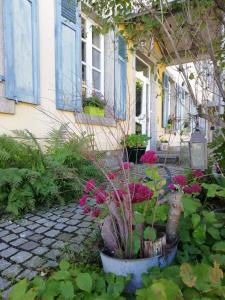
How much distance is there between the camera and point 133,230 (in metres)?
1.46

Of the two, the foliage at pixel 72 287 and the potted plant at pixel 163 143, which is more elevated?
the potted plant at pixel 163 143

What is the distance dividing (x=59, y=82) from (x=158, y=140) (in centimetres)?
529

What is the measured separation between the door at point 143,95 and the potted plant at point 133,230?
6.32 m

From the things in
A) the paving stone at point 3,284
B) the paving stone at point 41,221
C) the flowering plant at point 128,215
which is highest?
the flowering plant at point 128,215

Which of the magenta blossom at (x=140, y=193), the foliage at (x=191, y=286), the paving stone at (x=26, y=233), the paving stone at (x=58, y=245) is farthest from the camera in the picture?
the paving stone at (x=26, y=233)

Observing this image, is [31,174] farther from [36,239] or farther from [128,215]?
[128,215]

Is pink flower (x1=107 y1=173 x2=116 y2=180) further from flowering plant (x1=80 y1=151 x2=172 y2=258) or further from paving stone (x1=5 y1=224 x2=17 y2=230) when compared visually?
paving stone (x1=5 y1=224 x2=17 y2=230)

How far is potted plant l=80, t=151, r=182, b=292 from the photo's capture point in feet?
4.40

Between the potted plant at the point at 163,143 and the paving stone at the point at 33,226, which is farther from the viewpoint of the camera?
the potted plant at the point at 163,143

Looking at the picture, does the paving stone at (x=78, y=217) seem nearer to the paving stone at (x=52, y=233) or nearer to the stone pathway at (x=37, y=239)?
the stone pathway at (x=37, y=239)

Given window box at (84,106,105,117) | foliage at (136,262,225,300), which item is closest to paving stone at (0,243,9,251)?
foliage at (136,262,225,300)

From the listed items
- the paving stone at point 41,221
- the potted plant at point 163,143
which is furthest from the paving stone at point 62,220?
the potted plant at point 163,143

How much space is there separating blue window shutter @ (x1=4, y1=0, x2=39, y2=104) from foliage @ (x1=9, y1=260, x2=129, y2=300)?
2551 millimetres

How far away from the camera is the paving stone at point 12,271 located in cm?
162
